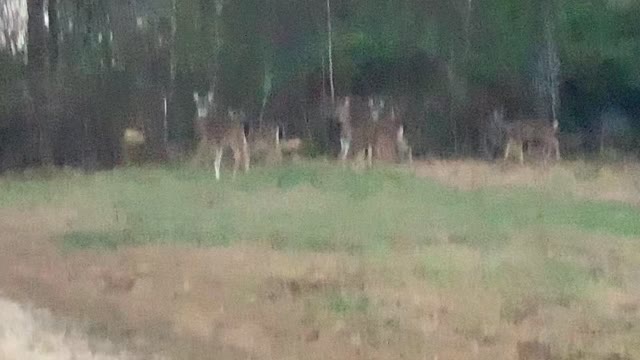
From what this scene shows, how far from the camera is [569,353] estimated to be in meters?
1.56

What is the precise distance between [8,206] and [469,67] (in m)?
1.14

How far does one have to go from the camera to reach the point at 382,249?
74.7 inches

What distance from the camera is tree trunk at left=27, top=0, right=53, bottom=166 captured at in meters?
2.21

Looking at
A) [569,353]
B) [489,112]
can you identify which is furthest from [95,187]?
[569,353]

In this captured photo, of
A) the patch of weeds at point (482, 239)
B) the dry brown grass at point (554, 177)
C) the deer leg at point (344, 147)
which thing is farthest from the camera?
the deer leg at point (344, 147)

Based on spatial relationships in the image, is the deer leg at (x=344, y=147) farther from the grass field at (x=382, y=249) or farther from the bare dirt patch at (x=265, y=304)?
the bare dirt patch at (x=265, y=304)

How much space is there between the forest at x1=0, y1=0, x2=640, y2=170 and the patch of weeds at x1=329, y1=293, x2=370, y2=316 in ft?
2.18

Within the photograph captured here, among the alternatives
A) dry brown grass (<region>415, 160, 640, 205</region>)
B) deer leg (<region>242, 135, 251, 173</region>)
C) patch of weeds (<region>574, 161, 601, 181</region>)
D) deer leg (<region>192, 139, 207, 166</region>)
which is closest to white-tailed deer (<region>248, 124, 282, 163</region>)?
deer leg (<region>242, 135, 251, 173</region>)

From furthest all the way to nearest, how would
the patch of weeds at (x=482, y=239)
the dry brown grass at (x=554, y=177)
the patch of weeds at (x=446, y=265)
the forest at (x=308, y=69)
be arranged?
the forest at (x=308, y=69) → the dry brown grass at (x=554, y=177) → the patch of weeds at (x=482, y=239) → the patch of weeds at (x=446, y=265)

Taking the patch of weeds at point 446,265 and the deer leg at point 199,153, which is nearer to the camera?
the patch of weeds at point 446,265

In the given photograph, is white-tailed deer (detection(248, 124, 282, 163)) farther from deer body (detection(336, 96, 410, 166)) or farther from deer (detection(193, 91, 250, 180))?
deer body (detection(336, 96, 410, 166))

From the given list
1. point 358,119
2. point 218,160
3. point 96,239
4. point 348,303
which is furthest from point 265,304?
point 358,119

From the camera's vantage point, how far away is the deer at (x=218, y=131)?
7.31 feet

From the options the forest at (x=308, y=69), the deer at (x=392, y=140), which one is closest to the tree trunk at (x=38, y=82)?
the forest at (x=308, y=69)
